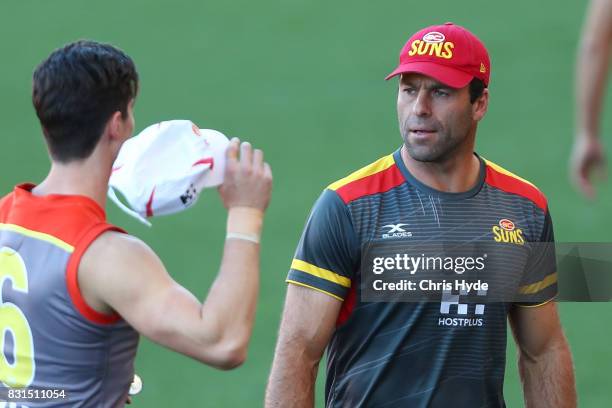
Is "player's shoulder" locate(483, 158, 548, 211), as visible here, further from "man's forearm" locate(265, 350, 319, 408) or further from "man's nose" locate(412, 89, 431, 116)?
"man's forearm" locate(265, 350, 319, 408)

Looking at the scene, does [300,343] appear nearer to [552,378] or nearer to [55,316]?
[552,378]

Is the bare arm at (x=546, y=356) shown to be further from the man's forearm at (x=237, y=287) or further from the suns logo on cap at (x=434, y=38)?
the man's forearm at (x=237, y=287)

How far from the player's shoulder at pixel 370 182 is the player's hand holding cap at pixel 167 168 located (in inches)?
33.1

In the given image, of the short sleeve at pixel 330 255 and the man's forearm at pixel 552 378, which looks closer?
the short sleeve at pixel 330 255

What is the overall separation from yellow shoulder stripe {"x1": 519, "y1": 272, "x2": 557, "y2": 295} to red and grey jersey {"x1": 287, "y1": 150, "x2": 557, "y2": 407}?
0.02 metres

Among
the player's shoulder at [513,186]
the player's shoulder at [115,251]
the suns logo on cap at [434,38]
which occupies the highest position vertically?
the suns logo on cap at [434,38]

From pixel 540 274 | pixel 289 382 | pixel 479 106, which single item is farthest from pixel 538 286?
pixel 289 382

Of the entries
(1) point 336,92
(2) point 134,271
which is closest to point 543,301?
(2) point 134,271

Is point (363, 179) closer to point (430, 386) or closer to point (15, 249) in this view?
point (430, 386)

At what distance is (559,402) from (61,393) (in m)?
1.75

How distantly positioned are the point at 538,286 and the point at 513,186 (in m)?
0.34

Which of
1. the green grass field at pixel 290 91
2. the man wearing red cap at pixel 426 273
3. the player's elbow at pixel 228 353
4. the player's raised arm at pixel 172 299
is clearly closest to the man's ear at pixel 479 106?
the man wearing red cap at pixel 426 273

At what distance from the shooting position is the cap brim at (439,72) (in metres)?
3.55

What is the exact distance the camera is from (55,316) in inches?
104
